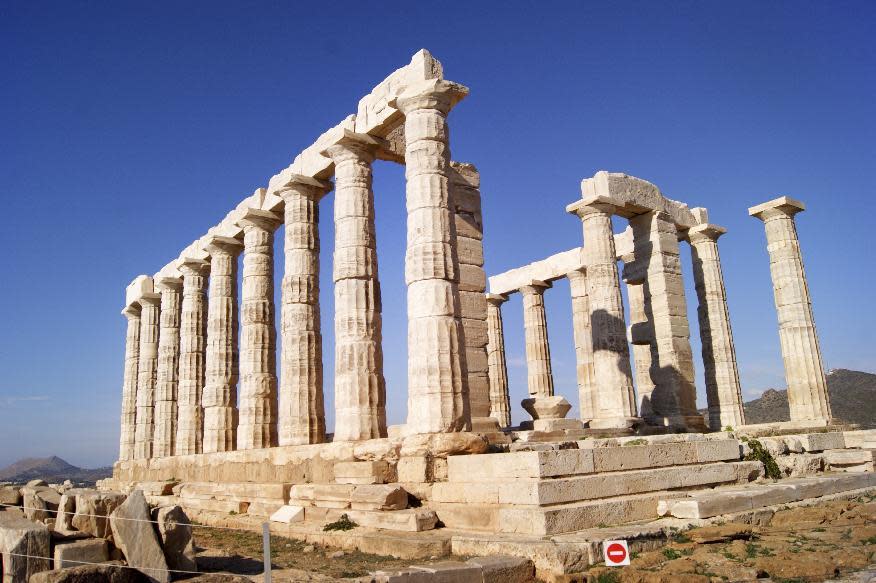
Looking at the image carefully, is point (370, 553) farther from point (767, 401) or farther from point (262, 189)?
point (767, 401)

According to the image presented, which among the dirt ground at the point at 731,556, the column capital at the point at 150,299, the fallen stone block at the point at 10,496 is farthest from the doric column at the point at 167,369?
the dirt ground at the point at 731,556

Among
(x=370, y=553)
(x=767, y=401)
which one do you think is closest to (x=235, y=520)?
(x=370, y=553)

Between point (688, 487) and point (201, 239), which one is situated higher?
point (201, 239)

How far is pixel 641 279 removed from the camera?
2345 centimetres

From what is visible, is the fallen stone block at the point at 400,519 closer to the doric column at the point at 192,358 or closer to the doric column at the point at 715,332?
the doric column at the point at 192,358

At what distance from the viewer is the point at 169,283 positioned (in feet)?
93.2

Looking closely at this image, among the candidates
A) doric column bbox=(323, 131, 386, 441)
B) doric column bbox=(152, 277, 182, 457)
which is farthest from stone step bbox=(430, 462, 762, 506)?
doric column bbox=(152, 277, 182, 457)

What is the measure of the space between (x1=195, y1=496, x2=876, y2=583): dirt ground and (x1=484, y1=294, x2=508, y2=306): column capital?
21.4m

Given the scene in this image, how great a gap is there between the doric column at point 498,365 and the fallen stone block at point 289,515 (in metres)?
16.7

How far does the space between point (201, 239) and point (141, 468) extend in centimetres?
865

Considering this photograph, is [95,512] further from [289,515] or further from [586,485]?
[586,485]

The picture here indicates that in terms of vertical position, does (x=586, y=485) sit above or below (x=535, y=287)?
below

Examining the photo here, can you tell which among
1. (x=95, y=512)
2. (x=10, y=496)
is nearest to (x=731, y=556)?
(x=95, y=512)

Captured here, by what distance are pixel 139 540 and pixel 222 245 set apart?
17.5 metres
